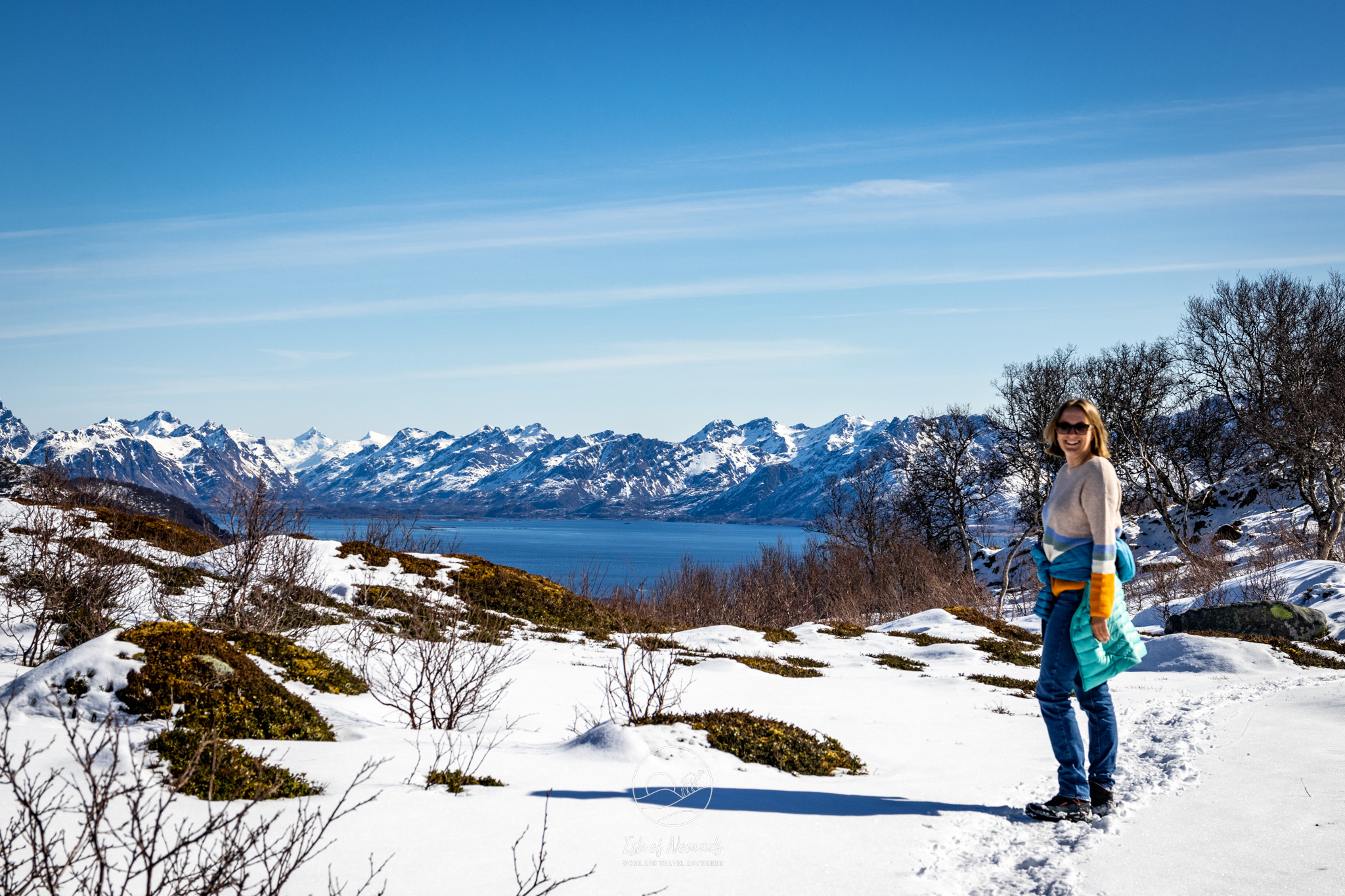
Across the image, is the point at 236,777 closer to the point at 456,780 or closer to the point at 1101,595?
the point at 456,780

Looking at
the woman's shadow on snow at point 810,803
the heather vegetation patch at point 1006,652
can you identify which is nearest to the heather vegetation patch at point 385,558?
the heather vegetation patch at point 1006,652

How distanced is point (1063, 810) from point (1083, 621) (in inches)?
47.0

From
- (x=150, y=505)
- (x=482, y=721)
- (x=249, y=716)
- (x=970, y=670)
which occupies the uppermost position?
(x=150, y=505)

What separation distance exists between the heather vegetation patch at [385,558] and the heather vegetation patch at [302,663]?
41.8 feet

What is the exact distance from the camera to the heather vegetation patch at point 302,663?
888cm

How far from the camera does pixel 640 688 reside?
10352 millimetres

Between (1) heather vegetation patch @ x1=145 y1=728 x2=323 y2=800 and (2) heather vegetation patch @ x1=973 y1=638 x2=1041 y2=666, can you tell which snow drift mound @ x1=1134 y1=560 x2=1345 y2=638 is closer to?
(2) heather vegetation patch @ x1=973 y1=638 x2=1041 y2=666

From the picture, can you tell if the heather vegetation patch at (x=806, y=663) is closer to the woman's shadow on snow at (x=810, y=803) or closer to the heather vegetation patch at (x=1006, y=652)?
the heather vegetation patch at (x=1006, y=652)

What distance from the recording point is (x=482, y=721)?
8.45 meters

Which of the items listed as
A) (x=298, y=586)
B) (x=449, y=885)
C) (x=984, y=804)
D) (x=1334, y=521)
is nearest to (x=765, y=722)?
(x=984, y=804)

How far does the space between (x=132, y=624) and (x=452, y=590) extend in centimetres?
1020

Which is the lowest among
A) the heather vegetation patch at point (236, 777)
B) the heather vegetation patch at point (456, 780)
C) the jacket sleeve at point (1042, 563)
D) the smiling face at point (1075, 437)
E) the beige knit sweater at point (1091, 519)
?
the heather vegetation patch at point (456, 780)

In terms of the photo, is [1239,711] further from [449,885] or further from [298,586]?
[298,586]

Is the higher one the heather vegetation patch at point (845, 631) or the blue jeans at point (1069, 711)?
the blue jeans at point (1069, 711)
